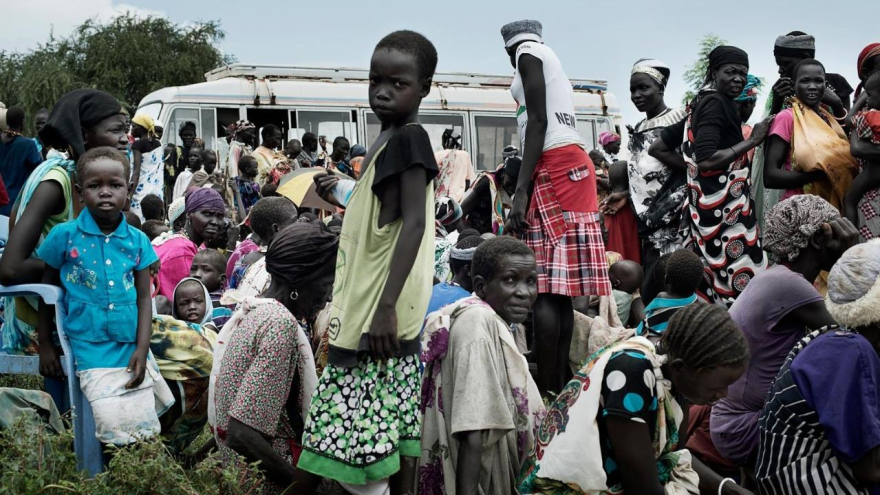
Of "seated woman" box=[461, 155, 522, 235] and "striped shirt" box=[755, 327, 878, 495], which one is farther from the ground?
"seated woman" box=[461, 155, 522, 235]

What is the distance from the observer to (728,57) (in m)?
6.04

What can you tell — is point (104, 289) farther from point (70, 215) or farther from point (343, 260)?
point (343, 260)

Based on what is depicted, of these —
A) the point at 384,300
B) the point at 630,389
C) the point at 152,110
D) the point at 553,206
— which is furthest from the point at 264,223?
the point at 152,110

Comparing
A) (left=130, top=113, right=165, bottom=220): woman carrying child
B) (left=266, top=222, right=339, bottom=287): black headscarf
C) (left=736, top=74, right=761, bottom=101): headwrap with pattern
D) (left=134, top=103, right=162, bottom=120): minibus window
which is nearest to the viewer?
(left=266, top=222, right=339, bottom=287): black headscarf

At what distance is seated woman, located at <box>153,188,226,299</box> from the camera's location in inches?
257

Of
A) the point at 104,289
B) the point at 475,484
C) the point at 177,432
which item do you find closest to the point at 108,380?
the point at 104,289

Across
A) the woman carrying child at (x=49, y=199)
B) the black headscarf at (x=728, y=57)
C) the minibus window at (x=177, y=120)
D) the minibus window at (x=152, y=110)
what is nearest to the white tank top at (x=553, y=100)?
the black headscarf at (x=728, y=57)

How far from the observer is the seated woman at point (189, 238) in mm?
6531

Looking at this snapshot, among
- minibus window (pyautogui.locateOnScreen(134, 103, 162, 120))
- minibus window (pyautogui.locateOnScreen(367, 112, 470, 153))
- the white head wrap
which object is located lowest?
the white head wrap

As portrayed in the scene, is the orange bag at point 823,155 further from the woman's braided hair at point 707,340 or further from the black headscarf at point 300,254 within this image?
the black headscarf at point 300,254

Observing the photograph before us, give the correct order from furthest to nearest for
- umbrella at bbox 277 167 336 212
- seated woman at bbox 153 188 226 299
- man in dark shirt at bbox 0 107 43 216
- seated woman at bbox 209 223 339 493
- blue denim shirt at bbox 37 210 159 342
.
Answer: man in dark shirt at bbox 0 107 43 216 → umbrella at bbox 277 167 336 212 → seated woman at bbox 153 188 226 299 → blue denim shirt at bbox 37 210 159 342 → seated woman at bbox 209 223 339 493

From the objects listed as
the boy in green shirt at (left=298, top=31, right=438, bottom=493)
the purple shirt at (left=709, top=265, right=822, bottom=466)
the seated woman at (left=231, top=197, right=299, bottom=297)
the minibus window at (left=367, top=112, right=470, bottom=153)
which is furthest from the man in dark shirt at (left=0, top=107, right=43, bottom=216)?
the minibus window at (left=367, top=112, right=470, bottom=153)

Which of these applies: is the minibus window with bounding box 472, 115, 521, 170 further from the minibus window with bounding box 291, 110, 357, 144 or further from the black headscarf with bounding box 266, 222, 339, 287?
the black headscarf with bounding box 266, 222, 339, 287

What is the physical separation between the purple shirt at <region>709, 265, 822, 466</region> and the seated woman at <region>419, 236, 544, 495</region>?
86 cm
